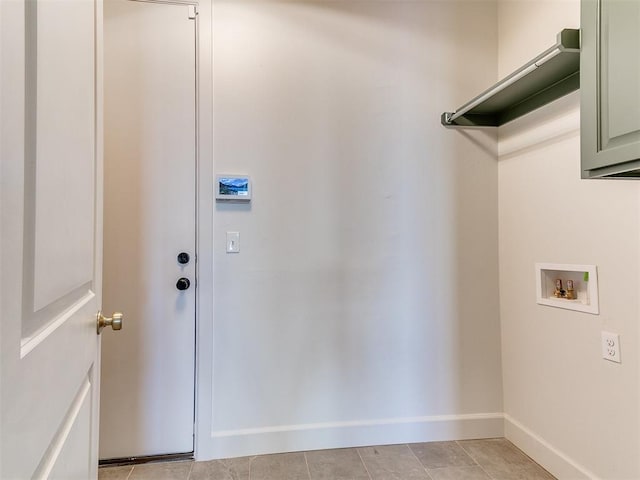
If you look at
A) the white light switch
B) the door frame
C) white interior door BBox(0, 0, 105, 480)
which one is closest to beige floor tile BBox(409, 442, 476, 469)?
Result: the door frame

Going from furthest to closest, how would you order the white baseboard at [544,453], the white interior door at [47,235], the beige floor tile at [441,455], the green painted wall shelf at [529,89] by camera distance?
the beige floor tile at [441,455] < the white baseboard at [544,453] < the green painted wall shelf at [529,89] < the white interior door at [47,235]

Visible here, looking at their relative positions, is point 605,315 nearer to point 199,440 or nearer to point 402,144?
point 402,144

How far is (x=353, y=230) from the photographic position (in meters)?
2.03

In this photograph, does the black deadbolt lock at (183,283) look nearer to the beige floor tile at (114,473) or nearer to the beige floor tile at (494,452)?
the beige floor tile at (114,473)

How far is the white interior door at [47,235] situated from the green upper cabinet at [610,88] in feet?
4.81

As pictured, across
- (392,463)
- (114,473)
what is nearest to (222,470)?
(114,473)

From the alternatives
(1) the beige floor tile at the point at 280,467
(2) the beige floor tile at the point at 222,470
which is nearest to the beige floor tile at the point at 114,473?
(2) the beige floor tile at the point at 222,470

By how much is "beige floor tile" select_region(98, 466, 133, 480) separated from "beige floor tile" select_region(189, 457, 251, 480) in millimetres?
326

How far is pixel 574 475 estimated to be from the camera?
1.63 m

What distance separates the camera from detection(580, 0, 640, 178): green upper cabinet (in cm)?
106

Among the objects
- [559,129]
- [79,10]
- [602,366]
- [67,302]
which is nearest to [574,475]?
[602,366]

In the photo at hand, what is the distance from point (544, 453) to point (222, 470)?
167cm

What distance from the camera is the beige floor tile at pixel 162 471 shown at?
1723 mm

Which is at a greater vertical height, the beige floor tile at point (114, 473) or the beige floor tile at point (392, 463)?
the beige floor tile at point (114, 473)
